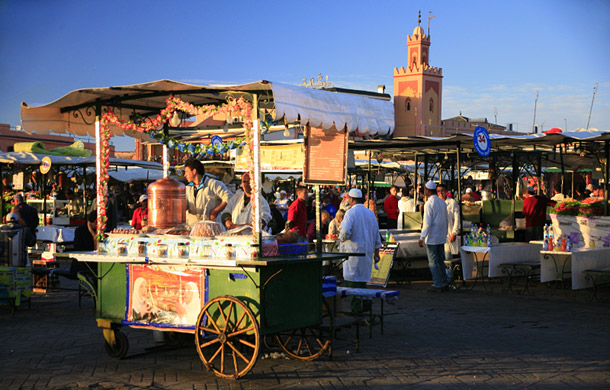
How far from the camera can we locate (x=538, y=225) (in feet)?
49.0

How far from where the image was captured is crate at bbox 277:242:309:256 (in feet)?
23.0

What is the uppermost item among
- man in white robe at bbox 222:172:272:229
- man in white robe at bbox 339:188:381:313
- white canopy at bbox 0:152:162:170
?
white canopy at bbox 0:152:162:170

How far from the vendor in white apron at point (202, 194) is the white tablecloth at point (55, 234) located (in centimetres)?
921

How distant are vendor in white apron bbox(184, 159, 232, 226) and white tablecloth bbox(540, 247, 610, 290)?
632 cm

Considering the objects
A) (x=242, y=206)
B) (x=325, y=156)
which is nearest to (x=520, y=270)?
(x=242, y=206)

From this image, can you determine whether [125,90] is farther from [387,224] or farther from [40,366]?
[387,224]

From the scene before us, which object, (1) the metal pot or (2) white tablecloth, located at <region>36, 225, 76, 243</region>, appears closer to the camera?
(1) the metal pot

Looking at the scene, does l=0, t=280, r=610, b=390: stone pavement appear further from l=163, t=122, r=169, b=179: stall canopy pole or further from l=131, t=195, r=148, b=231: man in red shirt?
l=131, t=195, r=148, b=231: man in red shirt

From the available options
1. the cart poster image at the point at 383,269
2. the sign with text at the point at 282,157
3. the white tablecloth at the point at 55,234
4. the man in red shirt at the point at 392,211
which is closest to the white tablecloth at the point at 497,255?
the cart poster image at the point at 383,269

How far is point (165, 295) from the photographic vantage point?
23.3 ft

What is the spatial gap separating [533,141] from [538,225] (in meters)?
1.89

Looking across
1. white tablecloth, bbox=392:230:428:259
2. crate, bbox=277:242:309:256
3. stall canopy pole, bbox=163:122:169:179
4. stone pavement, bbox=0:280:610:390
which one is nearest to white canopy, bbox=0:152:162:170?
stone pavement, bbox=0:280:610:390

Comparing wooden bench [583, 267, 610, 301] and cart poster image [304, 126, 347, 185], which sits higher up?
cart poster image [304, 126, 347, 185]

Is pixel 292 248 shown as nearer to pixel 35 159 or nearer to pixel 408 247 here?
pixel 408 247
